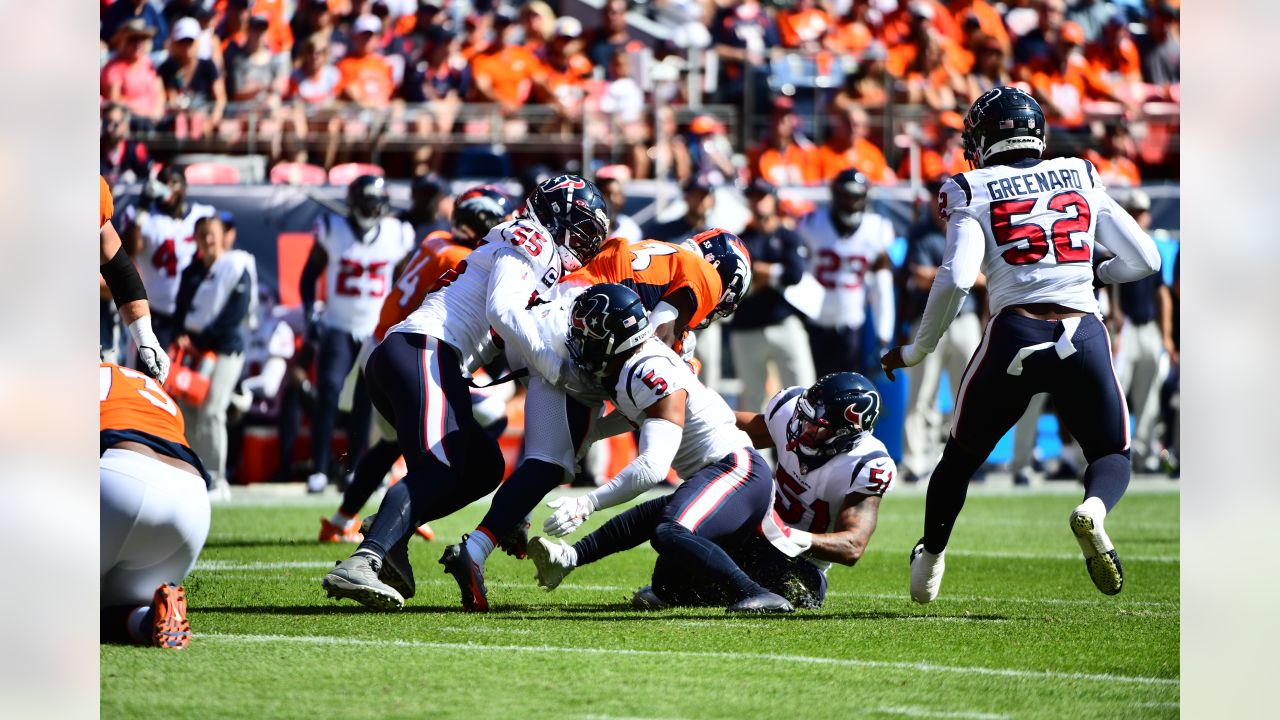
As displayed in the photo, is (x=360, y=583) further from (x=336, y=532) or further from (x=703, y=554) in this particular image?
(x=336, y=532)

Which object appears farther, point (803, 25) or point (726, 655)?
point (803, 25)

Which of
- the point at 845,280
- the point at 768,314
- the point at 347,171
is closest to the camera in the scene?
the point at 768,314

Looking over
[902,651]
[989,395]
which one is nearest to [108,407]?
[902,651]

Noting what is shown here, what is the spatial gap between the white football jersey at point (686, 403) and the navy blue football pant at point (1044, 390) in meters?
0.78

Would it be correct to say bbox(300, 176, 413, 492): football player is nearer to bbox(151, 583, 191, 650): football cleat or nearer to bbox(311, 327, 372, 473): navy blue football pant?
bbox(311, 327, 372, 473): navy blue football pant

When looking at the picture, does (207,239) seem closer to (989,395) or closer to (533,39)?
(533,39)

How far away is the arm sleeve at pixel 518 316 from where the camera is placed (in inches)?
217

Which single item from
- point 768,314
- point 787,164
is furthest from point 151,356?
point 787,164

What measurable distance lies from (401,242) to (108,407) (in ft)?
19.2

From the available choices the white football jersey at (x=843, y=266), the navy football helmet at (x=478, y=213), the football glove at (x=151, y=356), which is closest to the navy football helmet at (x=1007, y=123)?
the navy football helmet at (x=478, y=213)

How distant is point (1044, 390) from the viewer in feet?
17.8

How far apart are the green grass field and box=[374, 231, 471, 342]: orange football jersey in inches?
45.9

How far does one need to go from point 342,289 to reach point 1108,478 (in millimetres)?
5949

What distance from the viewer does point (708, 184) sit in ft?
35.2
